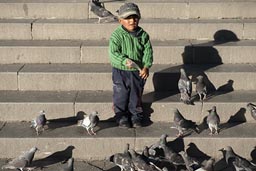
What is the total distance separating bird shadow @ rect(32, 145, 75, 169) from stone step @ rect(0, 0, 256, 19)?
3.62 m

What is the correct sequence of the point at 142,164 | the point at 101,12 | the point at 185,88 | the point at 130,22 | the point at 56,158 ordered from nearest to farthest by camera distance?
the point at 142,164
the point at 130,22
the point at 56,158
the point at 185,88
the point at 101,12

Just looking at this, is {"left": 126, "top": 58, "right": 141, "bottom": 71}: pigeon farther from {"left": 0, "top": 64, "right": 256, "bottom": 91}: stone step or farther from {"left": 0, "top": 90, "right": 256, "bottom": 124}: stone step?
{"left": 0, "top": 64, "right": 256, "bottom": 91}: stone step

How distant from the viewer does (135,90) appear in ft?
19.7

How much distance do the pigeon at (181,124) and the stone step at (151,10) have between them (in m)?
3.23

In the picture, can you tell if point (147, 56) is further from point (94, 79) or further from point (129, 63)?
point (94, 79)

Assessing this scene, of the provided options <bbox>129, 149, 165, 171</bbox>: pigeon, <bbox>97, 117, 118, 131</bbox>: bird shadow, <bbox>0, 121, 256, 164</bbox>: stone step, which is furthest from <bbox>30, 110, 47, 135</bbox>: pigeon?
<bbox>129, 149, 165, 171</bbox>: pigeon

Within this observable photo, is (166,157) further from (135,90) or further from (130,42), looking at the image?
(130,42)

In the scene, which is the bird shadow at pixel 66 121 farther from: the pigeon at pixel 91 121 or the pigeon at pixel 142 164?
the pigeon at pixel 142 164

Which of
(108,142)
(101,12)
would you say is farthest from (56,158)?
(101,12)

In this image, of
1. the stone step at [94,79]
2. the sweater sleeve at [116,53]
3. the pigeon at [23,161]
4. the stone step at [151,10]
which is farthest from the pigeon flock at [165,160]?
the stone step at [151,10]

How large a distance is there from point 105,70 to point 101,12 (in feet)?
5.39

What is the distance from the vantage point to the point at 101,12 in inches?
314

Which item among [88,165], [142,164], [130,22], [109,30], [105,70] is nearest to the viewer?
[142,164]

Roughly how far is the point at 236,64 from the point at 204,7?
70.6 inches
